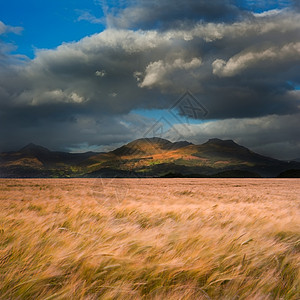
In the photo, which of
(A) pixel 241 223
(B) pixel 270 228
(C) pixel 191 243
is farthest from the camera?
(A) pixel 241 223

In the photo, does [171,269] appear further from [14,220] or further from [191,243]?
[14,220]

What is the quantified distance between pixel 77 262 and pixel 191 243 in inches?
52.4

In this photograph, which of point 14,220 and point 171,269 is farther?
point 14,220

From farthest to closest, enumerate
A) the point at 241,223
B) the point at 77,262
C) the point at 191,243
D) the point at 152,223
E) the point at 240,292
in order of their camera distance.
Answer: the point at 152,223, the point at 241,223, the point at 191,243, the point at 77,262, the point at 240,292

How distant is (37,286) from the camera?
2.10 metres

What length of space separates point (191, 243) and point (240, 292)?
89cm

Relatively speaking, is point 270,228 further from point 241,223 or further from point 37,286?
point 37,286

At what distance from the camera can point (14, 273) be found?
Answer: 225 cm

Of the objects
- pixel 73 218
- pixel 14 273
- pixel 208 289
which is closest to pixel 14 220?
pixel 73 218

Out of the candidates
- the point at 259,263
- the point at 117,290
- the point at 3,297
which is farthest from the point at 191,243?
the point at 3,297

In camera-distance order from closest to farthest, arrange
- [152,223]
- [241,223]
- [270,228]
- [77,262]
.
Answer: [77,262] < [270,228] < [241,223] < [152,223]

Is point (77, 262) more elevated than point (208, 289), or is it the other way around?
point (77, 262)

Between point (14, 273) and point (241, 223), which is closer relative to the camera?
point (14, 273)

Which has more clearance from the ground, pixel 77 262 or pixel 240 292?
pixel 77 262
